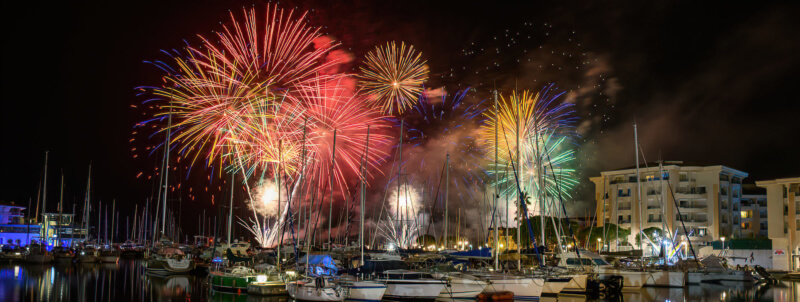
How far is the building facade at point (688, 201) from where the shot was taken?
264ft

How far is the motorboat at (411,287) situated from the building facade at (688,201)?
180 feet

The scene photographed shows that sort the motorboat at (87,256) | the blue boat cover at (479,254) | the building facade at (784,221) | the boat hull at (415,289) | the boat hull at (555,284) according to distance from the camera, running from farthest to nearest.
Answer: the motorboat at (87,256)
the building facade at (784,221)
the blue boat cover at (479,254)
the boat hull at (555,284)
the boat hull at (415,289)

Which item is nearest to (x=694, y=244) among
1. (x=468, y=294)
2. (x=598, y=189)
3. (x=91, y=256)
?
(x=598, y=189)

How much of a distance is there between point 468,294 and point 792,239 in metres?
50.0

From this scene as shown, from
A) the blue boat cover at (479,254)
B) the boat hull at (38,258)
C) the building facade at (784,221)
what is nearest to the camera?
the blue boat cover at (479,254)

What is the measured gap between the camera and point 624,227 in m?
84.4

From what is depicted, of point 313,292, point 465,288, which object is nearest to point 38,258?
point 313,292

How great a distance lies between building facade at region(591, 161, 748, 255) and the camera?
264ft

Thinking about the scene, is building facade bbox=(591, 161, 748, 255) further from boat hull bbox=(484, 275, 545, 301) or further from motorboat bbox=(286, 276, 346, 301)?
motorboat bbox=(286, 276, 346, 301)

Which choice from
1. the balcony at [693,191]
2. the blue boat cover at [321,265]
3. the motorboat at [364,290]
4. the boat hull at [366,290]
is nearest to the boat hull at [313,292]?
the motorboat at [364,290]

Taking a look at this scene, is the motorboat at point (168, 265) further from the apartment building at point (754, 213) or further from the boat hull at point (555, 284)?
the apartment building at point (754, 213)

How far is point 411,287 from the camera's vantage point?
3041cm

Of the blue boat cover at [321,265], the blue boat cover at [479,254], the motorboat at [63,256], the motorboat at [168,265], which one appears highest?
the blue boat cover at [479,254]

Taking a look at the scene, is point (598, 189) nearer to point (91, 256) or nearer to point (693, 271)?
point (693, 271)
